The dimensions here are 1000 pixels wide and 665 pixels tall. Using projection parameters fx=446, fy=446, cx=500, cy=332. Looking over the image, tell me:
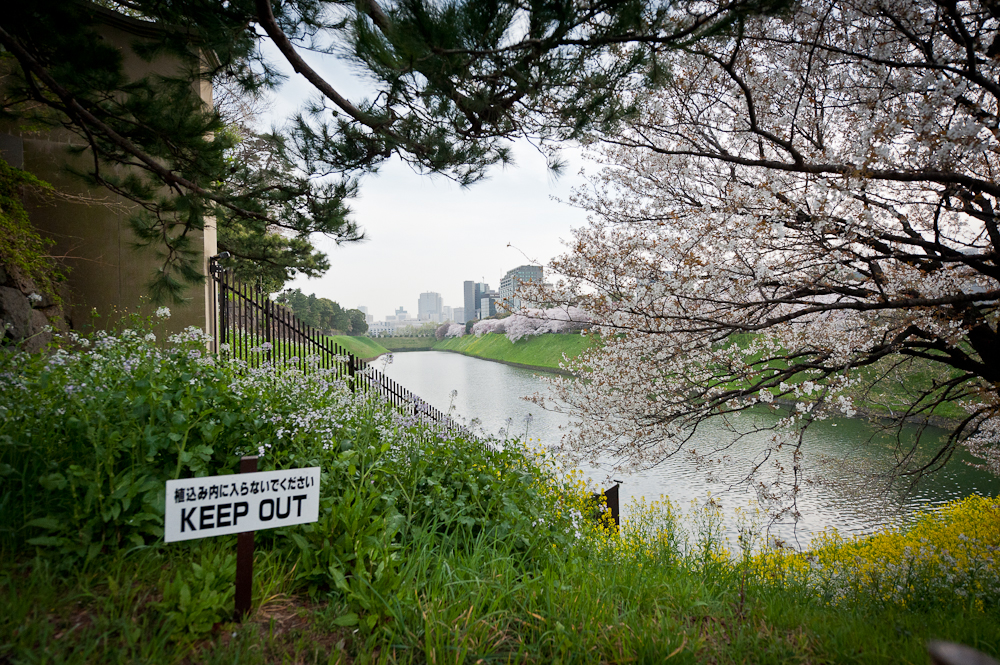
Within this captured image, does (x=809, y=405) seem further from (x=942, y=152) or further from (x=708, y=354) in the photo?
(x=942, y=152)

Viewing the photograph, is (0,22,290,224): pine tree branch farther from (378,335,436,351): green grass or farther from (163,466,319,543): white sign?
(378,335,436,351): green grass

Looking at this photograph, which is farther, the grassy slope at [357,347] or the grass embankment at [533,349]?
the grassy slope at [357,347]

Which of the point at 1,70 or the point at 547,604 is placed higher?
the point at 1,70

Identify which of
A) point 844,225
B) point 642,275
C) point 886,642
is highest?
point 844,225

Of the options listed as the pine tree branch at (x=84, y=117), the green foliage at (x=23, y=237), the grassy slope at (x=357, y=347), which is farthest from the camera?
the grassy slope at (x=357, y=347)

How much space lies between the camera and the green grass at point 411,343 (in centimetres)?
6038

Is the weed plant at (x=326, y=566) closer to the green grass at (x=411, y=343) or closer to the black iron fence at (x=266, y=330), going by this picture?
the black iron fence at (x=266, y=330)

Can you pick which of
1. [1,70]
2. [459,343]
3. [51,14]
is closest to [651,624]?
[51,14]

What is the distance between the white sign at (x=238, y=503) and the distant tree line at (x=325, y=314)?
27.0 meters

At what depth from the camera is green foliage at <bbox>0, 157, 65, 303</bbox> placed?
501 centimetres

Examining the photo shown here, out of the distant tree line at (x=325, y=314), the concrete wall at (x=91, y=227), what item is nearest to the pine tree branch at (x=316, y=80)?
the concrete wall at (x=91, y=227)

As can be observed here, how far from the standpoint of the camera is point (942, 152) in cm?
318

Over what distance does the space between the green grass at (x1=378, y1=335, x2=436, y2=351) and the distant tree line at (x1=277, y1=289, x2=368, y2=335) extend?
7729 millimetres

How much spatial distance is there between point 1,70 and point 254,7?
5.59 metres
